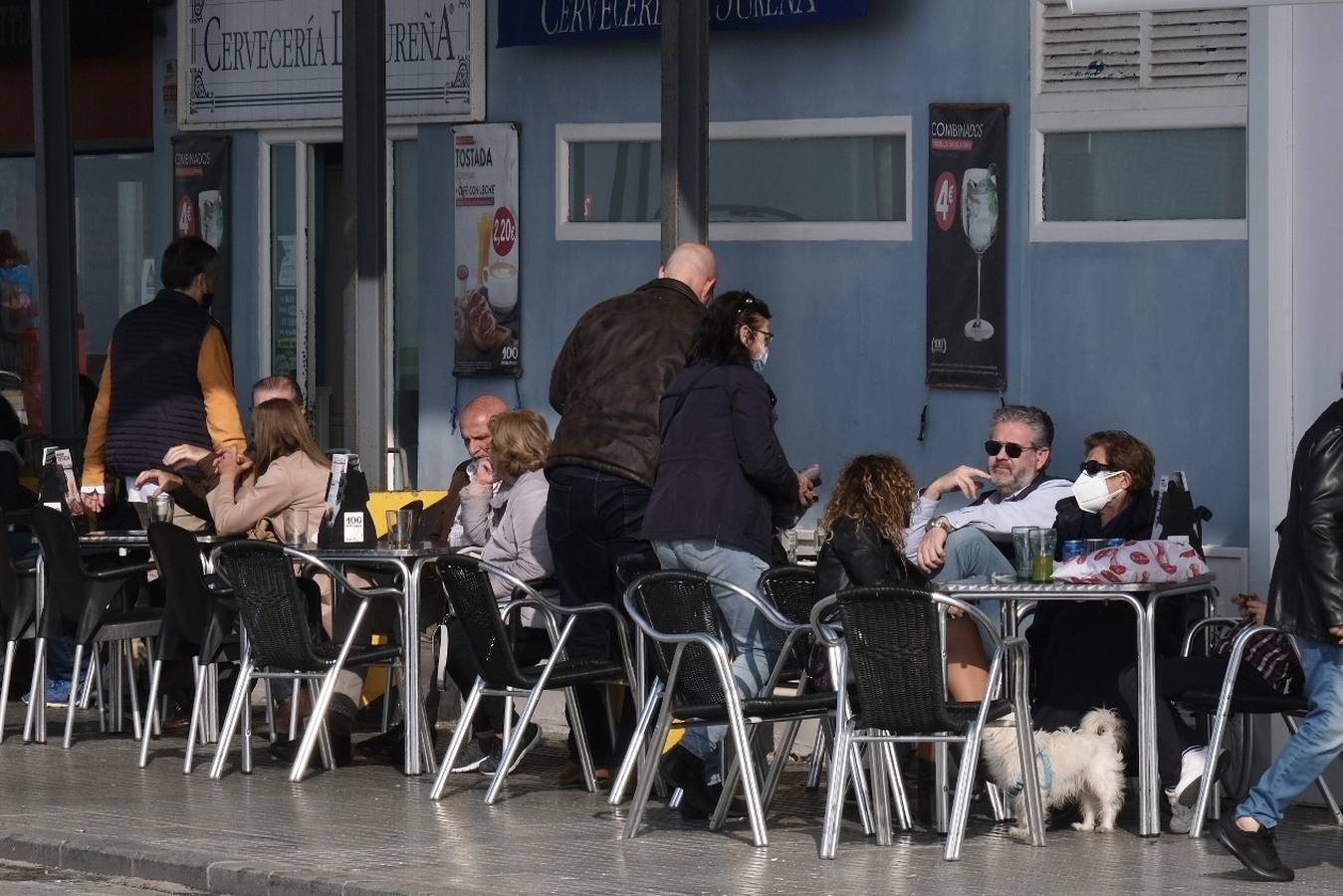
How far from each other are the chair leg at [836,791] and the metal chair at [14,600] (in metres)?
4.37

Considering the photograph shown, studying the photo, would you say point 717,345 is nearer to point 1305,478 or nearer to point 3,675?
point 1305,478

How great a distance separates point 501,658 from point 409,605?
74 centimetres

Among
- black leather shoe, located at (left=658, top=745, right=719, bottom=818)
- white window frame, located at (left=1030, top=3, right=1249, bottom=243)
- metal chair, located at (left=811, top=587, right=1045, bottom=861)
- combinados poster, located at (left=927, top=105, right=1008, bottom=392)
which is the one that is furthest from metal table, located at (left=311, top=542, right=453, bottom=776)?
white window frame, located at (left=1030, top=3, right=1249, bottom=243)

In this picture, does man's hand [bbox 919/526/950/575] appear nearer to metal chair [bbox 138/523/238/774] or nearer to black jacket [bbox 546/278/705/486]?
black jacket [bbox 546/278/705/486]

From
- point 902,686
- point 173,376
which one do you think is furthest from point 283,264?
point 902,686

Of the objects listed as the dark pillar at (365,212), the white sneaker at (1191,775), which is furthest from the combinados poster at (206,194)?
the white sneaker at (1191,775)

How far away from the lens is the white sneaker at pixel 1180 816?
7.84m

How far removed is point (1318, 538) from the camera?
6.95 m

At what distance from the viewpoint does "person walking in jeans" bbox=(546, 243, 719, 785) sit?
8.49 metres

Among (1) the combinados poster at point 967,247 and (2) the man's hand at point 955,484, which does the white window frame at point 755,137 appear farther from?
(2) the man's hand at point 955,484

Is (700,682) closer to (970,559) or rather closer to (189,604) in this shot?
(970,559)

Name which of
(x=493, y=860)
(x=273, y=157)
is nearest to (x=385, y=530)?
(x=273, y=157)

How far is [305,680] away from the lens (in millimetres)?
10094

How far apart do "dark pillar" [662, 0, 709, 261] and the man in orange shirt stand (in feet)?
6.54
